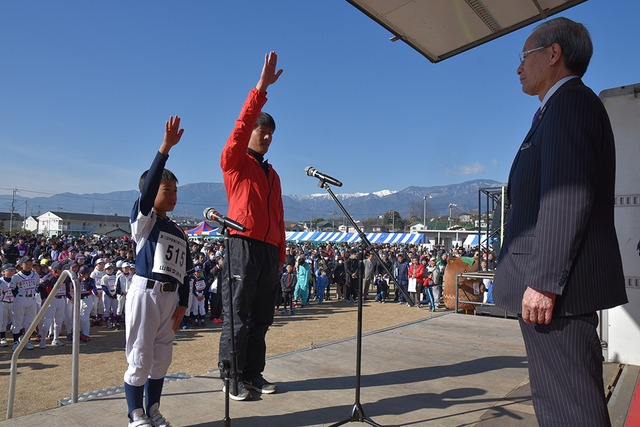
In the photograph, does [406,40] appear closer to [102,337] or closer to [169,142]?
[169,142]

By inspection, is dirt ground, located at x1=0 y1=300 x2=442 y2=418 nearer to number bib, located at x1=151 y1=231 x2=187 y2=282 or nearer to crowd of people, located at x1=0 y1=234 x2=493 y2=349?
crowd of people, located at x1=0 y1=234 x2=493 y2=349

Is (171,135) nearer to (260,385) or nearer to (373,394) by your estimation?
(260,385)

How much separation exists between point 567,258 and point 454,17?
332 centimetres

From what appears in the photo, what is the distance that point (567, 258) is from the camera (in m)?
1.59

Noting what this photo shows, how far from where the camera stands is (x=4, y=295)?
8516 millimetres

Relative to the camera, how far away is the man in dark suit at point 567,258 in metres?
1.59

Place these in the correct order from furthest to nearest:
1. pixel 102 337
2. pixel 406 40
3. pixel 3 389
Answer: pixel 102 337 → pixel 3 389 → pixel 406 40

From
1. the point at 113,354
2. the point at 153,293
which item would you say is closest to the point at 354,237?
the point at 113,354

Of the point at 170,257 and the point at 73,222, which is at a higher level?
the point at 73,222

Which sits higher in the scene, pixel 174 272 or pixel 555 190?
pixel 555 190

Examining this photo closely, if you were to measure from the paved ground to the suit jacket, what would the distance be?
183cm

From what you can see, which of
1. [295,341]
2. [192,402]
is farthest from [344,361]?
[295,341]

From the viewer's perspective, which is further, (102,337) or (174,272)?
(102,337)

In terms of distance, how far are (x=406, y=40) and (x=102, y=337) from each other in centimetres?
913
